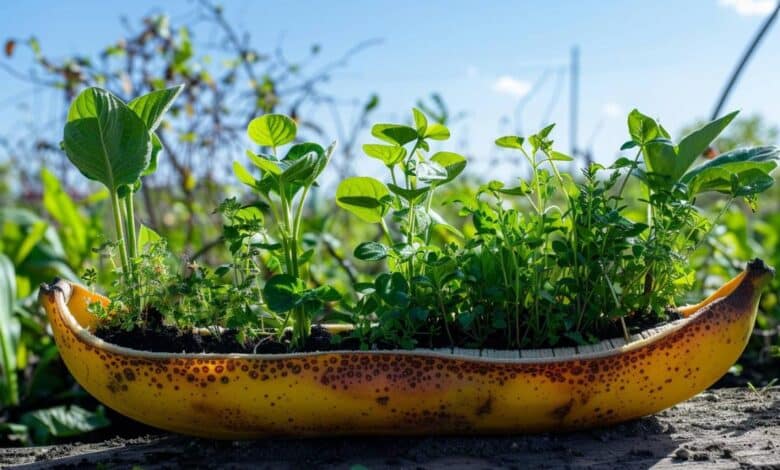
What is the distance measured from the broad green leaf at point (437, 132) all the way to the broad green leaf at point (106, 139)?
0.56 meters

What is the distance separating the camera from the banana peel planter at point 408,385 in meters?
1.33

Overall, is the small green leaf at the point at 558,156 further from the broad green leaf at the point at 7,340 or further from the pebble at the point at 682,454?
the broad green leaf at the point at 7,340

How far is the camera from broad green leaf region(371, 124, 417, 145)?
1.42m

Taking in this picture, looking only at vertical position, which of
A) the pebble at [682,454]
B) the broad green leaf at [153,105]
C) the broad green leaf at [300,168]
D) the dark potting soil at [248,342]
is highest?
the broad green leaf at [153,105]

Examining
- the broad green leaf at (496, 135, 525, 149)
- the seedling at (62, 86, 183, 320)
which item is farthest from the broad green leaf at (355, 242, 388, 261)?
the seedling at (62, 86, 183, 320)

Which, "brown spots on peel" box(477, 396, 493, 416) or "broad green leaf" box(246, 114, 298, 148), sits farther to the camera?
"broad green leaf" box(246, 114, 298, 148)

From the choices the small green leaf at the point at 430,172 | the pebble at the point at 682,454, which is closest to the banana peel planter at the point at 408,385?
the pebble at the point at 682,454

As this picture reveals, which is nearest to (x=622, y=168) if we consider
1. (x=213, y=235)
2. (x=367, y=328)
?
(x=367, y=328)

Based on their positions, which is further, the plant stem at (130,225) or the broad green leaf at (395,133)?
the plant stem at (130,225)

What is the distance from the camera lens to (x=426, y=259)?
142 centimetres

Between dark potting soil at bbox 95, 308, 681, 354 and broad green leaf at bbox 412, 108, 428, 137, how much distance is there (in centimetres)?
41

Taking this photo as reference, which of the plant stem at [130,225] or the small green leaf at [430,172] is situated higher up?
the small green leaf at [430,172]

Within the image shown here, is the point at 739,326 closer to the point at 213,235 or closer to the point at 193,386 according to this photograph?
the point at 193,386

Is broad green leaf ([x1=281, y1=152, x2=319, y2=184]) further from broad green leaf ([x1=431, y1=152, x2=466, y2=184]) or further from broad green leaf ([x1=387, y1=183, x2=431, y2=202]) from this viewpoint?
broad green leaf ([x1=431, y1=152, x2=466, y2=184])
